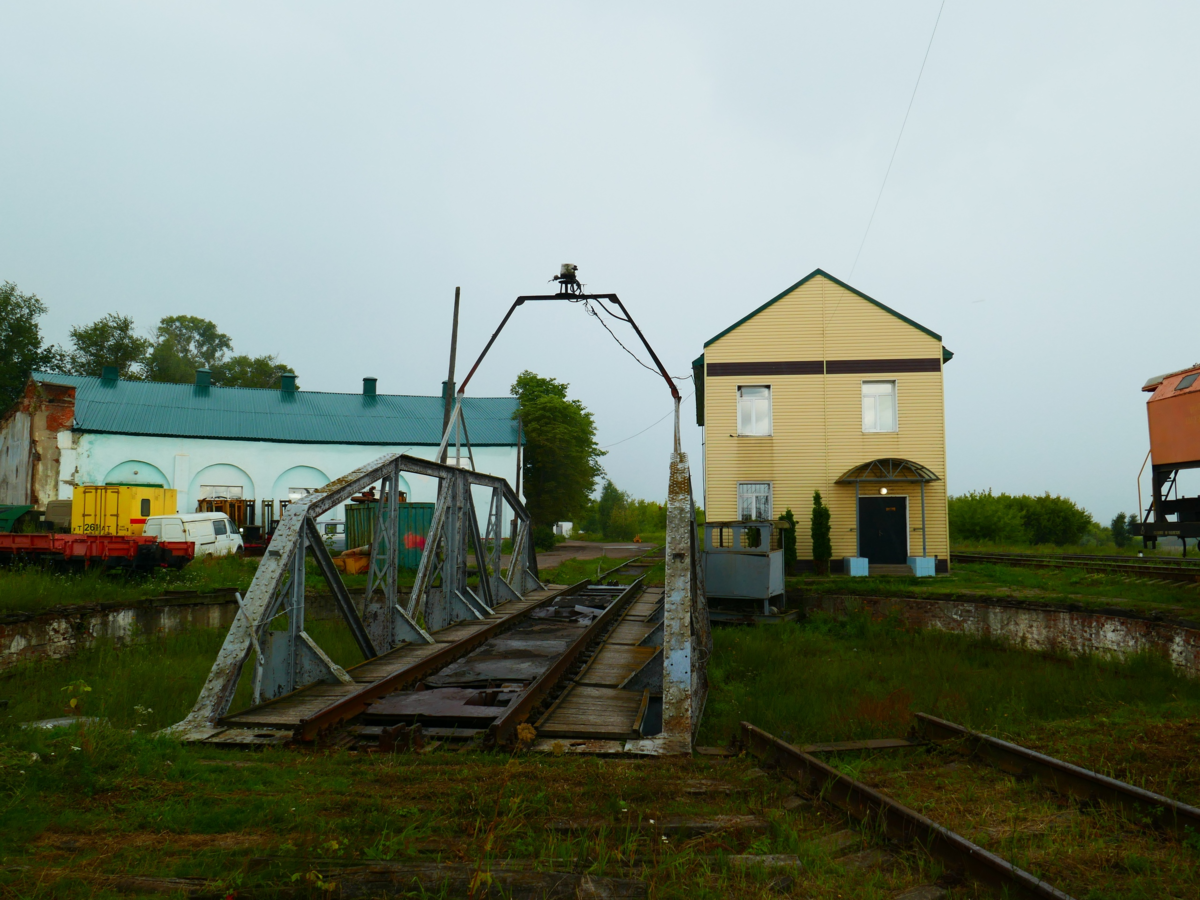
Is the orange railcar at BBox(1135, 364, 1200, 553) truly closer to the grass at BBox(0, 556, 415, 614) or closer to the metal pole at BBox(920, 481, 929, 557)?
the metal pole at BBox(920, 481, 929, 557)

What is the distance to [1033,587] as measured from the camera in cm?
1531

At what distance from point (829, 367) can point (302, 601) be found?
703 inches

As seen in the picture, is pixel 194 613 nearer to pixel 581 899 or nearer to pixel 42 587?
pixel 42 587

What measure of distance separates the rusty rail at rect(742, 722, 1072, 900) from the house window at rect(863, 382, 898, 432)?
1764cm

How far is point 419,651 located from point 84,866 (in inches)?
220

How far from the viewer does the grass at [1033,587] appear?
11953 millimetres

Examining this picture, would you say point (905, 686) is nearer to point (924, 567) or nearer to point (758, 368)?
point (924, 567)

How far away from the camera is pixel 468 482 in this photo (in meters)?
11.8

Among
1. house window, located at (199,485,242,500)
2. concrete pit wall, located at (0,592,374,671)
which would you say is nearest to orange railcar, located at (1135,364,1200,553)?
concrete pit wall, located at (0,592,374,671)

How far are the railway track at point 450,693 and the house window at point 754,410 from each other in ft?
36.8

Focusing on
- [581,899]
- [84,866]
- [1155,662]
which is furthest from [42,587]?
[1155,662]

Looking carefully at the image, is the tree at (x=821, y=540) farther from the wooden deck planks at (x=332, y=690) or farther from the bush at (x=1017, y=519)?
the bush at (x=1017, y=519)

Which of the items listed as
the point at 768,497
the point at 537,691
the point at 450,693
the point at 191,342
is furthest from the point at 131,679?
the point at 191,342

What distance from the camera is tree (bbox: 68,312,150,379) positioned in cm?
5772
